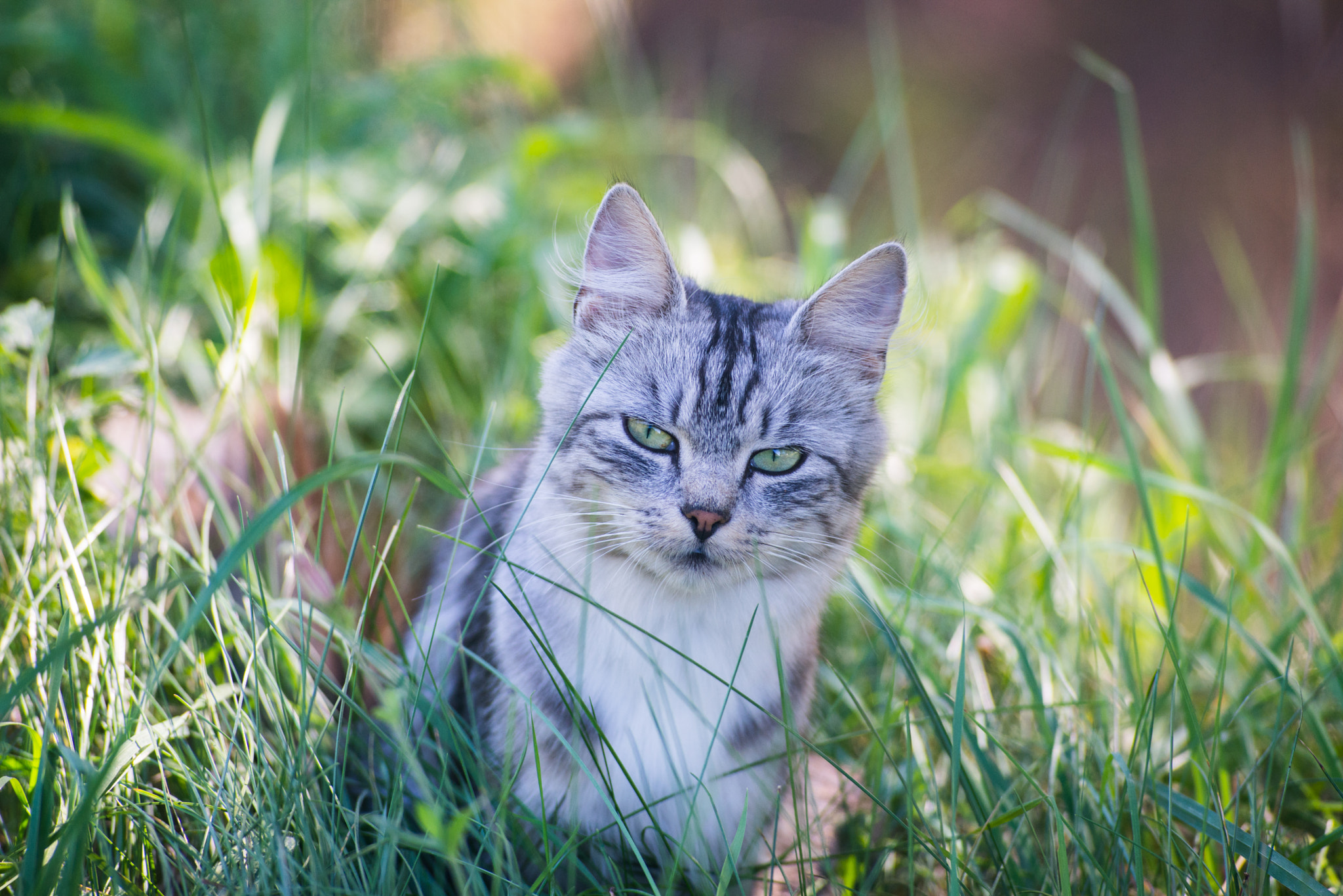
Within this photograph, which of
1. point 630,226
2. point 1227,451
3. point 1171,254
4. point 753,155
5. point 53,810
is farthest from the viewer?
point 753,155

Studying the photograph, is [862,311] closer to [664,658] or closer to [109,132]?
[664,658]

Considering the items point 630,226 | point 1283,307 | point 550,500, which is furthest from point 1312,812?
point 1283,307

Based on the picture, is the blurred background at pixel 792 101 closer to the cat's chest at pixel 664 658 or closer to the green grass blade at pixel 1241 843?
the cat's chest at pixel 664 658

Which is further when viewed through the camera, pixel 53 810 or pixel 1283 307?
pixel 1283 307

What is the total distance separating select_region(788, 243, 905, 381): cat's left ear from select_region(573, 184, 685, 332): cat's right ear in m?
0.32

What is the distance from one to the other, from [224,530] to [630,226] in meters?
1.22

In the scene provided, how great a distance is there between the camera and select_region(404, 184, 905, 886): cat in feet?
5.93

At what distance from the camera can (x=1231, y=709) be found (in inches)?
83.9

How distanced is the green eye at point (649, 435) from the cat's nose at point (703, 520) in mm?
197

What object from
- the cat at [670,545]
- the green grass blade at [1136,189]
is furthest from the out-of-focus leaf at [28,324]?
the green grass blade at [1136,189]

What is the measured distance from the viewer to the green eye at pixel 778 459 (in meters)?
1.92

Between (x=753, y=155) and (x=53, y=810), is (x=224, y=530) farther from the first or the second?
(x=753, y=155)

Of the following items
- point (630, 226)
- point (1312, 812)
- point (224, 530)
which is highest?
point (630, 226)

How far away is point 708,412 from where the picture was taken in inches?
74.0
